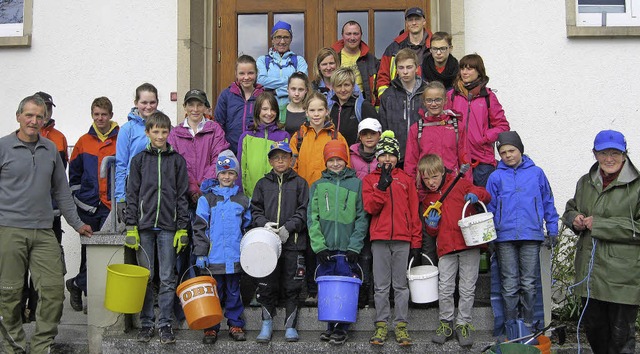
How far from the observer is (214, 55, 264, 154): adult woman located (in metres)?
7.22

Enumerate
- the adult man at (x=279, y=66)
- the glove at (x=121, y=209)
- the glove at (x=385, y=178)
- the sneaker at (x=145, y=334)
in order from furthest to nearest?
1. the adult man at (x=279, y=66)
2. the glove at (x=121, y=209)
3. the sneaker at (x=145, y=334)
4. the glove at (x=385, y=178)

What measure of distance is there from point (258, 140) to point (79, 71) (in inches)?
129

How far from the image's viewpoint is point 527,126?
839 centimetres

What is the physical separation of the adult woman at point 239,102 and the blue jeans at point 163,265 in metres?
1.41

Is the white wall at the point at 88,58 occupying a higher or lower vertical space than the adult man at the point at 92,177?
higher

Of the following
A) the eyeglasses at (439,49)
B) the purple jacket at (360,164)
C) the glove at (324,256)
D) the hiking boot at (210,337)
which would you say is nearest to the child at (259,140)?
the purple jacket at (360,164)

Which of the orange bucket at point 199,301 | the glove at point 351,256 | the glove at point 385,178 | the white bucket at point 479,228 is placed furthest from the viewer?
the glove at point 351,256

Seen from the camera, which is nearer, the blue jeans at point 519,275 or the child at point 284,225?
the blue jeans at point 519,275

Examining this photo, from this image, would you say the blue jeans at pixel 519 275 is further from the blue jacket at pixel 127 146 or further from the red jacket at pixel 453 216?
the blue jacket at pixel 127 146

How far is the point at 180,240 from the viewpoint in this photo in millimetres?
6059

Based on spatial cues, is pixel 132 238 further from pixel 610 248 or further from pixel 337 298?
pixel 610 248

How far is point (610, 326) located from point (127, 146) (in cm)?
427

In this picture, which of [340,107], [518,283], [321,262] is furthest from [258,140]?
[518,283]

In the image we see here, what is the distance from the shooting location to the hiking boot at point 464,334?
230 inches
